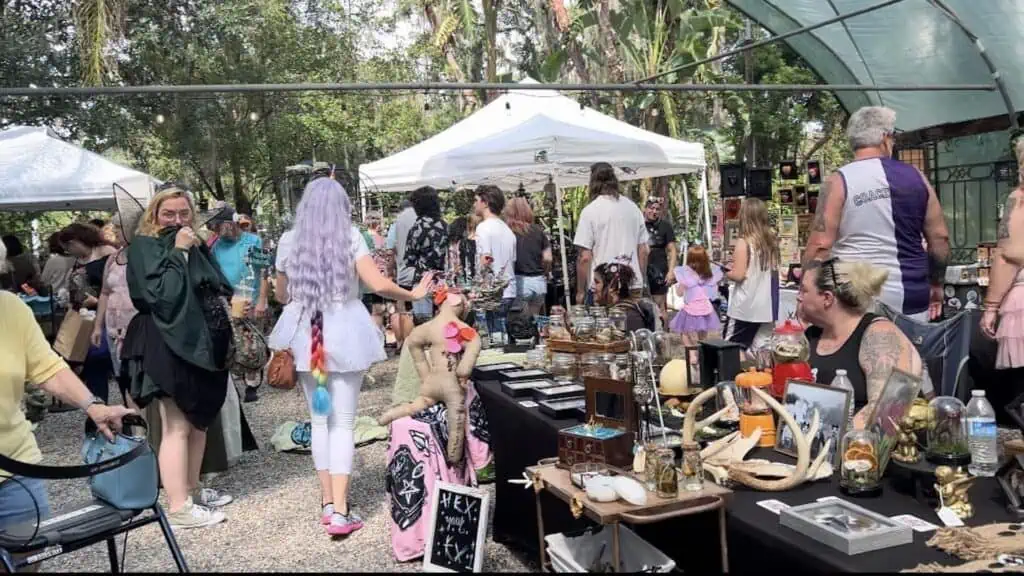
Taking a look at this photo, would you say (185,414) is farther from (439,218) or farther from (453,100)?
(453,100)

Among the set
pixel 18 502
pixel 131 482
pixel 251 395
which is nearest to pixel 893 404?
pixel 131 482

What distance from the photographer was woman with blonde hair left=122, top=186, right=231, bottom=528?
387cm

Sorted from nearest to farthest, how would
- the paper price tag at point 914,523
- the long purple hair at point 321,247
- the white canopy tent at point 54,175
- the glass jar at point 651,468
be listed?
the paper price tag at point 914,523 → the glass jar at point 651,468 → the long purple hair at point 321,247 → the white canopy tent at point 54,175

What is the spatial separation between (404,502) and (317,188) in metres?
1.45

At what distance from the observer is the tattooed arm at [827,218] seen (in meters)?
3.60

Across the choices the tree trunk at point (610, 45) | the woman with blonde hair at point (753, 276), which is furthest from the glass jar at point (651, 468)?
the tree trunk at point (610, 45)

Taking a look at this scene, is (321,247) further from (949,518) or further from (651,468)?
(949,518)

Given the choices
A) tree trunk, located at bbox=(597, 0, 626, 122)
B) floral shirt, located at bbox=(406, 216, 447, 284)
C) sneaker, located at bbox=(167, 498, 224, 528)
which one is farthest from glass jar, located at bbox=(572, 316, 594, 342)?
tree trunk, located at bbox=(597, 0, 626, 122)

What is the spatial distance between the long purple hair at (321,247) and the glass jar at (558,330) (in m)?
1.00

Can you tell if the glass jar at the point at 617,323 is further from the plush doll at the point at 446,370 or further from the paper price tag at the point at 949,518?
the paper price tag at the point at 949,518

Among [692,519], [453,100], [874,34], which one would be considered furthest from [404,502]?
[453,100]

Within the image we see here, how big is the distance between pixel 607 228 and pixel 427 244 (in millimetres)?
1422

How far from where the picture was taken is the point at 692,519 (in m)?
2.24

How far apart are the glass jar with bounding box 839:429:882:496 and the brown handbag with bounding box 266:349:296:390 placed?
2.65 metres
